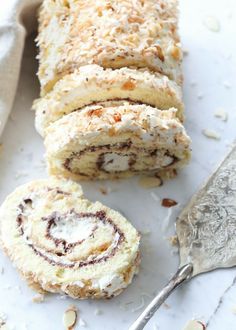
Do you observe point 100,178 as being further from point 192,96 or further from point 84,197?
point 192,96

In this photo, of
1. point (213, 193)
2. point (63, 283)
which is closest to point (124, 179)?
point (213, 193)

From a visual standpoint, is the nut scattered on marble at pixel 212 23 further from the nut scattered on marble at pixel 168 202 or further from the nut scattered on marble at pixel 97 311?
the nut scattered on marble at pixel 97 311

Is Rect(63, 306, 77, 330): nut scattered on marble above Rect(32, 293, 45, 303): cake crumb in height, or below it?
below

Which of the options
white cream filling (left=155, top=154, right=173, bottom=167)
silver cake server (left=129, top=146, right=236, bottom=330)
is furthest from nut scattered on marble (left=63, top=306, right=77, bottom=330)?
white cream filling (left=155, top=154, right=173, bottom=167)

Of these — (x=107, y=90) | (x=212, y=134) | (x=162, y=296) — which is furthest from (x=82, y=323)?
(x=212, y=134)

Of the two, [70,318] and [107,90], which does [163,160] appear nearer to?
[107,90]

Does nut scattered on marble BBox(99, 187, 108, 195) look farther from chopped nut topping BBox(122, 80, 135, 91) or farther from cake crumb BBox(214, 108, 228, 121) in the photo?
cake crumb BBox(214, 108, 228, 121)
